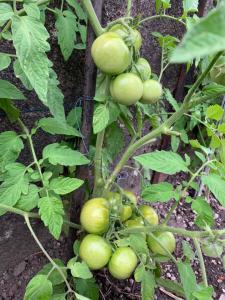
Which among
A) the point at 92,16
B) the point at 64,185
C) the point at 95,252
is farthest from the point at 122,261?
the point at 92,16

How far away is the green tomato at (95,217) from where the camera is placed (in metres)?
1.03

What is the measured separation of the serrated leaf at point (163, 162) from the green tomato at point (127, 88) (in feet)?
0.51

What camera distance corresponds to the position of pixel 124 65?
0.86 metres

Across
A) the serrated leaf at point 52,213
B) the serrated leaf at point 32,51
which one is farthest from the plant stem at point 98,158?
the serrated leaf at point 32,51

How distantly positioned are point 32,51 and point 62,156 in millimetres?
310

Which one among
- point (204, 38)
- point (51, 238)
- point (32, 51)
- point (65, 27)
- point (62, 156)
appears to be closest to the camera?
point (204, 38)

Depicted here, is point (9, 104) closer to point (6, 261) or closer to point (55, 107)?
point (55, 107)

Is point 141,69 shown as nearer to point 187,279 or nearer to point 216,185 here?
point 216,185

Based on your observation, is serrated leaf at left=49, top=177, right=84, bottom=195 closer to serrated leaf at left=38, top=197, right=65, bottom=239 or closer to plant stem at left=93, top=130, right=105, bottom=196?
serrated leaf at left=38, top=197, right=65, bottom=239

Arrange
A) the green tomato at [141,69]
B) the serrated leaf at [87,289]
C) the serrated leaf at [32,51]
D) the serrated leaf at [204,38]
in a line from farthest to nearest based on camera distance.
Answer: the serrated leaf at [87,289], the green tomato at [141,69], the serrated leaf at [32,51], the serrated leaf at [204,38]

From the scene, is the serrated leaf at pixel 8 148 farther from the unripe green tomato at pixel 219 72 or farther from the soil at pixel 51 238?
the unripe green tomato at pixel 219 72

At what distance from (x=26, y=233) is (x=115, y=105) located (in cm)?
68

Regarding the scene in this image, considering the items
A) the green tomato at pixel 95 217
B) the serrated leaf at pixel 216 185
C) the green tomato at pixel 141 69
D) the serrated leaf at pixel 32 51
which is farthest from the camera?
the green tomato at pixel 95 217

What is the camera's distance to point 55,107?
91 cm
